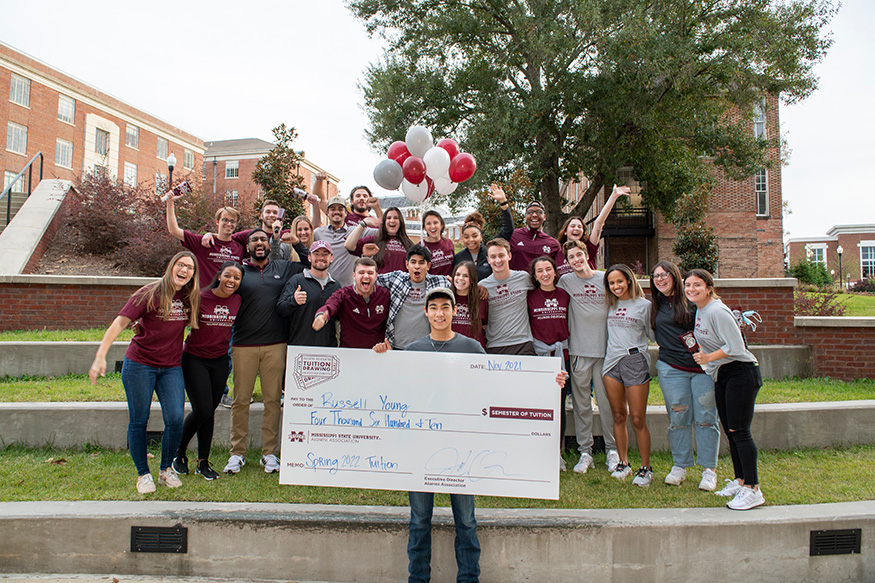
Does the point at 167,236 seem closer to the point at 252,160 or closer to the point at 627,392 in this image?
the point at 627,392

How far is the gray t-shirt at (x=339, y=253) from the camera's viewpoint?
5887 mm

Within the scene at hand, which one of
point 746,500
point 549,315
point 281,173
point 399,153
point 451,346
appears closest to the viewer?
point 451,346

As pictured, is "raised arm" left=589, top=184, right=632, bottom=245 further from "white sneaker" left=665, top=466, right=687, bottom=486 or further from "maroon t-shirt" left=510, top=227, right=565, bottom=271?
"white sneaker" left=665, top=466, right=687, bottom=486

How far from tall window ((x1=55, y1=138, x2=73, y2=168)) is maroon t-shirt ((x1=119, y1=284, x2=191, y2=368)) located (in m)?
41.4

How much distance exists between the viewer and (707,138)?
1655 centimetres

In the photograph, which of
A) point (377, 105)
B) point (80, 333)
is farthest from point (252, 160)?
point (80, 333)

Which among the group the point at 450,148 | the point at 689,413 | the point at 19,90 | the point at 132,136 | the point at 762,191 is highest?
the point at 132,136

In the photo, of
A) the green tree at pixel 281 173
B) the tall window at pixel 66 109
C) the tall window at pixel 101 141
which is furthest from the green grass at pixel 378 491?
the tall window at pixel 101 141

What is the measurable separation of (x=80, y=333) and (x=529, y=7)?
1511cm

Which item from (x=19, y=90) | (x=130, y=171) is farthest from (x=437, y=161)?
(x=130, y=171)

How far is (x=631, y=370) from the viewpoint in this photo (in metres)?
4.64

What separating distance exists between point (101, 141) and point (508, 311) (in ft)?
150

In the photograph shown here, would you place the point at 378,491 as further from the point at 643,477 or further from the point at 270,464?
the point at 643,477

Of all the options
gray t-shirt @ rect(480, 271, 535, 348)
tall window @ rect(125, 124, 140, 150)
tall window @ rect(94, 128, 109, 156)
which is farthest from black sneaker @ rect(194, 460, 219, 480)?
tall window @ rect(125, 124, 140, 150)
